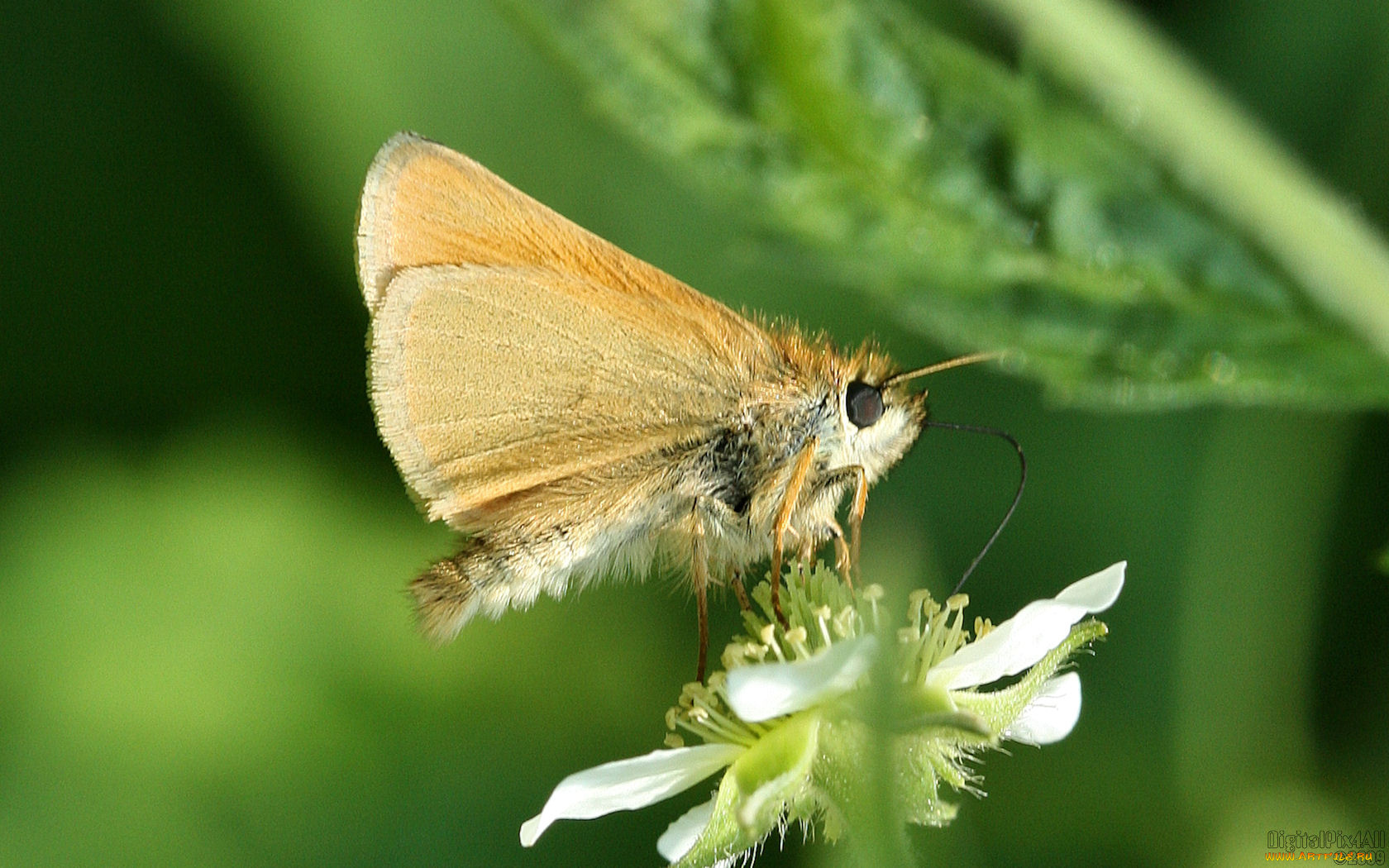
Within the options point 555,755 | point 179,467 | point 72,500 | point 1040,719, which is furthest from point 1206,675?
point 72,500

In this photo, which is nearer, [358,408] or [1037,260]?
[1037,260]

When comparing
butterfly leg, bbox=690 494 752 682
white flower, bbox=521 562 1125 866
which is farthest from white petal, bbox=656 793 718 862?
butterfly leg, bbox=690 494 752 682

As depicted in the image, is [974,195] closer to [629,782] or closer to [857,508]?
[857,508]

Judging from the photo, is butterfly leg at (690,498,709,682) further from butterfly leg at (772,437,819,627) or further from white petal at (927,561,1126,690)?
white petal at (927,561,1126,690)

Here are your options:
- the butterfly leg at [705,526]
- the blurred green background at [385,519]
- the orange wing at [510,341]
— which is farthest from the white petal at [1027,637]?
the blurred green background at [385,519]

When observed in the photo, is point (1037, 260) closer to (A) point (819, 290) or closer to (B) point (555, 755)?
(A) point (819, 290)

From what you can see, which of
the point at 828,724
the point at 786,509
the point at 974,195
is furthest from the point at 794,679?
the point at 974,195

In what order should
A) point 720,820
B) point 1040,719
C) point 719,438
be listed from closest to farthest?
point 720,820
point 1040,719
point 719,438
